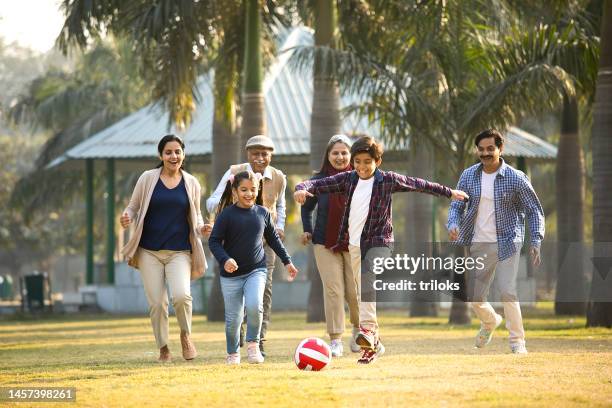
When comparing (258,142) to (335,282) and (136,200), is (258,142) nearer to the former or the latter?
(136,200)

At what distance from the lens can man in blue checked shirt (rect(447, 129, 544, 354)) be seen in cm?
1226

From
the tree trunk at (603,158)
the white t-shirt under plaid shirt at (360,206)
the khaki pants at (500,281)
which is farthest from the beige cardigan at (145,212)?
the tree trunk at (603,158)

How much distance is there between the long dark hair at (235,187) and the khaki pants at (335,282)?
2.49 feet

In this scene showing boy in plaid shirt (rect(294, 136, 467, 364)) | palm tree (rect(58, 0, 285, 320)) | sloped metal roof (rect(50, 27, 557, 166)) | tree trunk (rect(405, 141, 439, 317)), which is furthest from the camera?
sloped metal roof (rect(50, 27, 557, 166))

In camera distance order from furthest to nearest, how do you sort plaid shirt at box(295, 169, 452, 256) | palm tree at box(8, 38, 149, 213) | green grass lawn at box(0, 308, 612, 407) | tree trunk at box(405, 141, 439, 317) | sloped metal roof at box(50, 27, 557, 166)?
palm tree at box(8, 38, 149, 213), sloped metal roof at box(50, 27, 557, 166), tree trunk at box(405, 141, 439, 317), plaid shirt at box(295, 169, 452, 256), green grass lawn at box(0, 308, 612, 407)

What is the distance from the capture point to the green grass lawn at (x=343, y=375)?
28.1 ft

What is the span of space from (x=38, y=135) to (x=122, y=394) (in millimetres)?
77343

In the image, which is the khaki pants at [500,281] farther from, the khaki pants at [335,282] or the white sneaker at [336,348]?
the white sneaker at [336,348]

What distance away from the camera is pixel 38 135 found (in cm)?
8450

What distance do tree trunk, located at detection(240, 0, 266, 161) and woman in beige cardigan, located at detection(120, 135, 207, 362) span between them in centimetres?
1011

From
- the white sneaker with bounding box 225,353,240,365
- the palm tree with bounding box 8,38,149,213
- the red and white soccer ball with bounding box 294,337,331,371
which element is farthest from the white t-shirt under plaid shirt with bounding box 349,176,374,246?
the palm tree with bounding box 8,38,149,213

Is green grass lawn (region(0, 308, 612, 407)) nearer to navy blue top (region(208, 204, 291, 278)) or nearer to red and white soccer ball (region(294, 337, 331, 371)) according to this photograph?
red and white soccer ball (region(294, 337, 331, 371))

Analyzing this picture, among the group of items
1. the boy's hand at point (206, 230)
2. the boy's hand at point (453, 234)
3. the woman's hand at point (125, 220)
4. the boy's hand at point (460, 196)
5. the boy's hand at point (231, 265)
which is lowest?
the boy's hand at point (231, 265)

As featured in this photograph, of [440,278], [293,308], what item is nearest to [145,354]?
[440,278]
